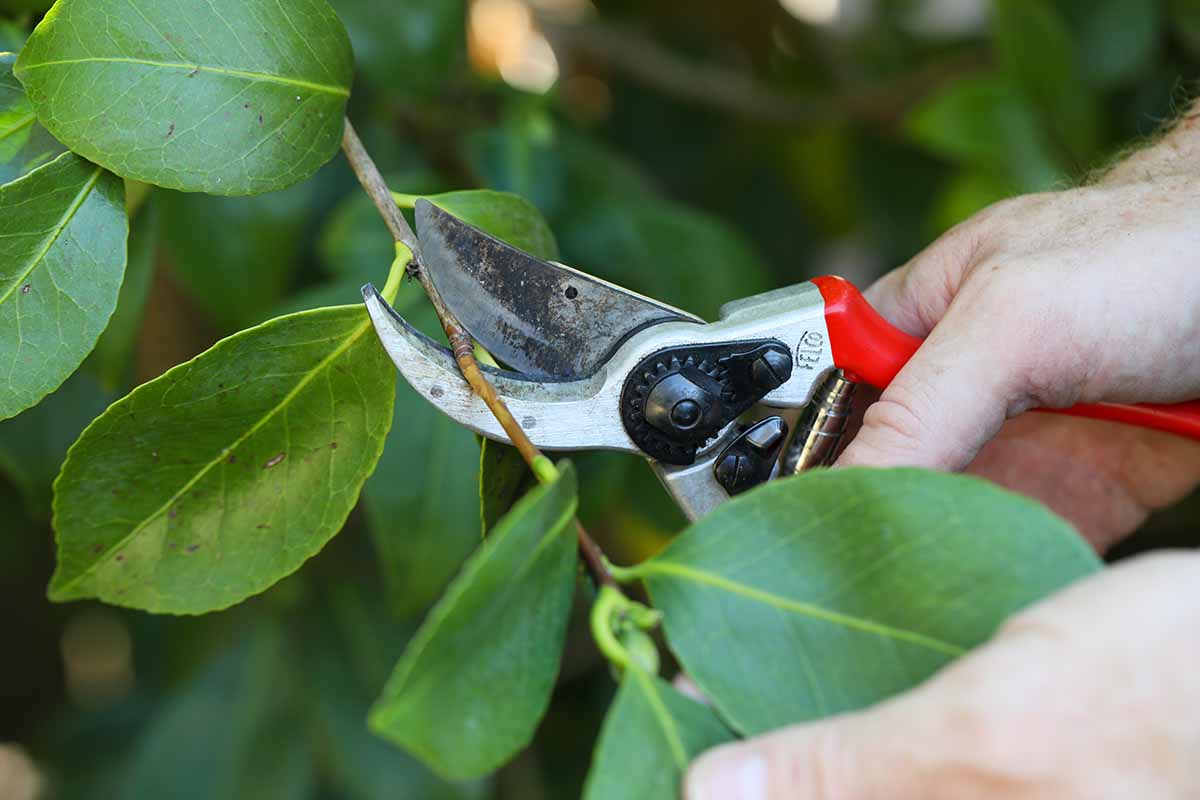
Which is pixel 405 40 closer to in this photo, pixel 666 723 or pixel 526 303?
pixel 526 303

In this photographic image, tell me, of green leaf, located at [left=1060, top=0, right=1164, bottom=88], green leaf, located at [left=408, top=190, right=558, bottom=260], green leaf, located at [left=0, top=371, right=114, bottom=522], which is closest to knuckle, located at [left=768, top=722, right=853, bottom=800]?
green leaf, located at [left=408, top=190, right=558, bottom=260]

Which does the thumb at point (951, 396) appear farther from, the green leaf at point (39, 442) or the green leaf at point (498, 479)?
the green leaf at point (39, 442)

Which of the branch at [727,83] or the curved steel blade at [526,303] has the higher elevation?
the curved steel blade at [526,303]

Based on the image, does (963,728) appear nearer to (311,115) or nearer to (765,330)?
(765,330)

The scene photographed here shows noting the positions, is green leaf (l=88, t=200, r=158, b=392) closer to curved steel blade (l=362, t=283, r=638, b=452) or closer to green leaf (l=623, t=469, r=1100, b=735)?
curved steel blade (l=362, t=283, r=638, b=452)

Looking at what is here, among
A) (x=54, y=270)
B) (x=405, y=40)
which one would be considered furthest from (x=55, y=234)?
(x=405, y=40)

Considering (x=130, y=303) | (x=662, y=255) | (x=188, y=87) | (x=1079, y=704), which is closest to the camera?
(x=1079, y=704)

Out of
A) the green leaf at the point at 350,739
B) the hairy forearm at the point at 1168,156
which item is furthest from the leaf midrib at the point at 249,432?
the green leaf at the point at 350,739
